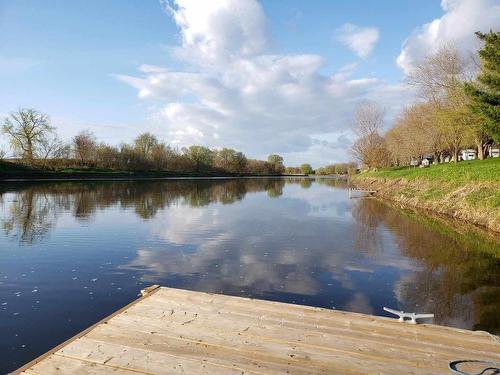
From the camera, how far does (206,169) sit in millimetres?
127062

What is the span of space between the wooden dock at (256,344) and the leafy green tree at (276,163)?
160687 millimetres

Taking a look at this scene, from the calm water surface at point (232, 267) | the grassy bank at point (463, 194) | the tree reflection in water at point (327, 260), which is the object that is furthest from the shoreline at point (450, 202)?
the calm water surface at point (232, 267)

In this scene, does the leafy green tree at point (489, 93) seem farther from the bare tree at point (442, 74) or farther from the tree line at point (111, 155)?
the tree line at point (111, 155)

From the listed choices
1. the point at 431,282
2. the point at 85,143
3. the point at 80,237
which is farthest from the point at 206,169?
the point at 431,282

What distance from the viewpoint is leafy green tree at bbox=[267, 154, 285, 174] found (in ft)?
555

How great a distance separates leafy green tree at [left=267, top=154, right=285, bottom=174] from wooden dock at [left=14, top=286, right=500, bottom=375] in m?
161

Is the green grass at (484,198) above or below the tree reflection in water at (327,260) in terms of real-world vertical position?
above

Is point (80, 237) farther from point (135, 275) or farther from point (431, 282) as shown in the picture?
point (431, 282)

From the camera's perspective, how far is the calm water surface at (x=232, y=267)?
8969 millimetres

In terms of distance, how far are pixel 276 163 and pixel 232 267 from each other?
15960cm

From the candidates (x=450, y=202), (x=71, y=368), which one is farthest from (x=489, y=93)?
(x=71, y=368)

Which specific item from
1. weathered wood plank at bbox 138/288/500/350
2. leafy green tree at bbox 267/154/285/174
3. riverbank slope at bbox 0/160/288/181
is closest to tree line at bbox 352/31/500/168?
weathered wood plank at bbox 138/288/500/350

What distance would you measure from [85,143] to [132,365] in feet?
308

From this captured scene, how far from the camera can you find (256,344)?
20.2ft
